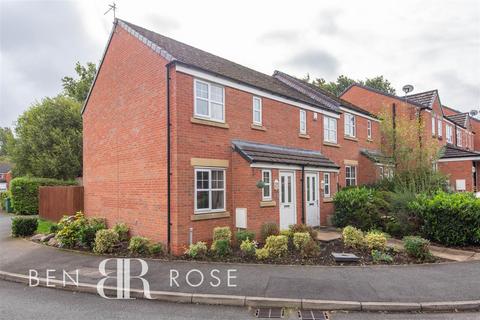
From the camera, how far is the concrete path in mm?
6684

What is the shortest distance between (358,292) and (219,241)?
13.8 feet

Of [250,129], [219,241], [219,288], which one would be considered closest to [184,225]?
[219,241]

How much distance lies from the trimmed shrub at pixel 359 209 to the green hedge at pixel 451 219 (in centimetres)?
209

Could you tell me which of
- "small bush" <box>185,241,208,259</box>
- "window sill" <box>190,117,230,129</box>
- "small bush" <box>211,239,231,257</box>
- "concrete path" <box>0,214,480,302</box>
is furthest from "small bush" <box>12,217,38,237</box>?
"small bush" <box>211,239,231,257</box>

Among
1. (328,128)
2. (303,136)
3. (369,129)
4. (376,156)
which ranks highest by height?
(369,129)

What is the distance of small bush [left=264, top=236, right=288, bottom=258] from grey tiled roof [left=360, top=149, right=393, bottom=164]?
11701 mm

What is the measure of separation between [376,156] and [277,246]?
1351 centimetres

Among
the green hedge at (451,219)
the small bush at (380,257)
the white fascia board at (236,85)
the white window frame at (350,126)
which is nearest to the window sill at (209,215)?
the white fascia board at (236,85)

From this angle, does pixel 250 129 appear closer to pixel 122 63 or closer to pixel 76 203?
pixel 122 63

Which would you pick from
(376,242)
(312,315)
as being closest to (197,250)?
(312,315)

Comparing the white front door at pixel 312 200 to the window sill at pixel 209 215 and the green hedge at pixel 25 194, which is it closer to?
the window sill at pixel 209 215

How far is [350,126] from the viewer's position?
2078 centimetres

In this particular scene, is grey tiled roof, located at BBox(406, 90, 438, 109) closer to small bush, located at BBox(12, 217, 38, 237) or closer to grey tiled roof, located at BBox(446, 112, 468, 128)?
grey tiled roof, located at BBox(446, 112, 468, 128)

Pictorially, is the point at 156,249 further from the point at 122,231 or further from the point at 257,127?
the point at 257,127
